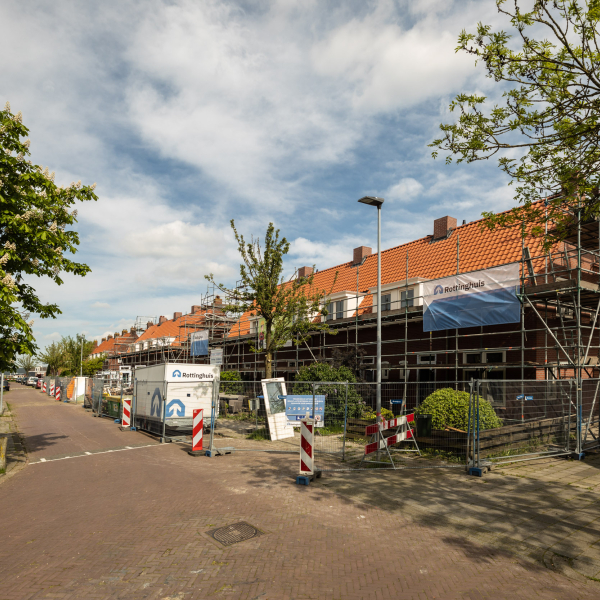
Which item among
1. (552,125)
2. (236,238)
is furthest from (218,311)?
(552,125)

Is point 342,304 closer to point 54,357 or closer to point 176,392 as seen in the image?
point 176,392

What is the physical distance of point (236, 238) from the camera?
61.1ft

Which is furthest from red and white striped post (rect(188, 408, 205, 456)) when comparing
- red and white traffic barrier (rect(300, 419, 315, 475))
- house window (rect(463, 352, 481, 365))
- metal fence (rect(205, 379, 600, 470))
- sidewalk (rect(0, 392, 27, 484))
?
house window (rect(463, 352, 481, 365))

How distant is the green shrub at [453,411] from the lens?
1060 centimetres

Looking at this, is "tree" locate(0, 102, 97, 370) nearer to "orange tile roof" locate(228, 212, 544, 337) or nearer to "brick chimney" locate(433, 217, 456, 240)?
"orange tile roof" locate(228, 212, 544, 337)

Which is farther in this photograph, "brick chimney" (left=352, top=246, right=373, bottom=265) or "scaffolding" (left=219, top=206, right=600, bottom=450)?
"brick chimney" (left=352, top=246, right=373, bottom=265)

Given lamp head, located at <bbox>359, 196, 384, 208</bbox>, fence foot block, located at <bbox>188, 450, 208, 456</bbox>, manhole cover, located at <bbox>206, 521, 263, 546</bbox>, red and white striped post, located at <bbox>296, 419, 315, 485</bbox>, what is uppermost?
lamp head, located at <bbox>359, 196, 384, 208</bbox>

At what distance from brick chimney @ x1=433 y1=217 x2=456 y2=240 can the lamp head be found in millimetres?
11003

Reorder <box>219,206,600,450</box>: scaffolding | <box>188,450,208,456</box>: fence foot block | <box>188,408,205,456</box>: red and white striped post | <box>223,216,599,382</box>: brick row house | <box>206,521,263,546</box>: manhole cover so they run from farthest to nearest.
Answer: <box>223,216,599,382</box>: brick row house < <box>219,206,600,450</box>: scaffolding < <box>188,408,205,456</box>: red and white striped post < <box>188,450,208,456</box>: fence foot block < <box>206,521,263,546</box>: manhole cover

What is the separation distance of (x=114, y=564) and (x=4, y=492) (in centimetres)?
487

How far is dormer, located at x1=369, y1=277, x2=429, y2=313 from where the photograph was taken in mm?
19138

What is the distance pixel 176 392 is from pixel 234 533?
9244 mm

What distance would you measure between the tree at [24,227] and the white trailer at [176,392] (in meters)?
4.95

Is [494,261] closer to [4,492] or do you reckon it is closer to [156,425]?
[156,425]
